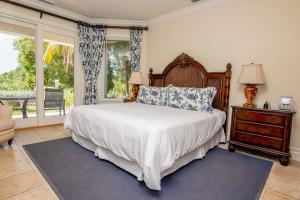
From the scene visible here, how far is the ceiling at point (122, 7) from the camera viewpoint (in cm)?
371

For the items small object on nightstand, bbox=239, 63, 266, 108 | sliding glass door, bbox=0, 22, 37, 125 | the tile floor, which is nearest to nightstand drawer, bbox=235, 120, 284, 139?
small object on nightstand, bbox=239, 63, 266, 108

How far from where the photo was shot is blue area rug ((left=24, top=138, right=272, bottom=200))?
5.73 ft

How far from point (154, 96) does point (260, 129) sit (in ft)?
6.40

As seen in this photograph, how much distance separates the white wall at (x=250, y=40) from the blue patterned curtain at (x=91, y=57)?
6.32ft

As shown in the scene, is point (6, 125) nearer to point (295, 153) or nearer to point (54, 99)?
point (54, 99)

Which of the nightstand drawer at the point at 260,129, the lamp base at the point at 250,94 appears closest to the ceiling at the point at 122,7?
the lamp base at the point at 250,94

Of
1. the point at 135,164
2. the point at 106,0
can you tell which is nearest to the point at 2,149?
the point at 135,164

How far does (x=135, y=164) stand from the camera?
203 centimetres

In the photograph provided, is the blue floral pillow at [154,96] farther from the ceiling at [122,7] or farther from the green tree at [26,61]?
the green tree at [26,61]

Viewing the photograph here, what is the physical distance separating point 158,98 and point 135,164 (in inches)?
72.0

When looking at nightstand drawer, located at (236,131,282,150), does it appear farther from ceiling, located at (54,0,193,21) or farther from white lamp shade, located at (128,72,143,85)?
ceiling, located at (54,0,193,21)

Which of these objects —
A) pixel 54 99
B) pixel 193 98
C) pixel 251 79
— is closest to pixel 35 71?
pixel 54 99

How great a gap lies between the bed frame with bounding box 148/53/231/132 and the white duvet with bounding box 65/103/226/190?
0.81 metres

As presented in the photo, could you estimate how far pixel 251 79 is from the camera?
2.80m
